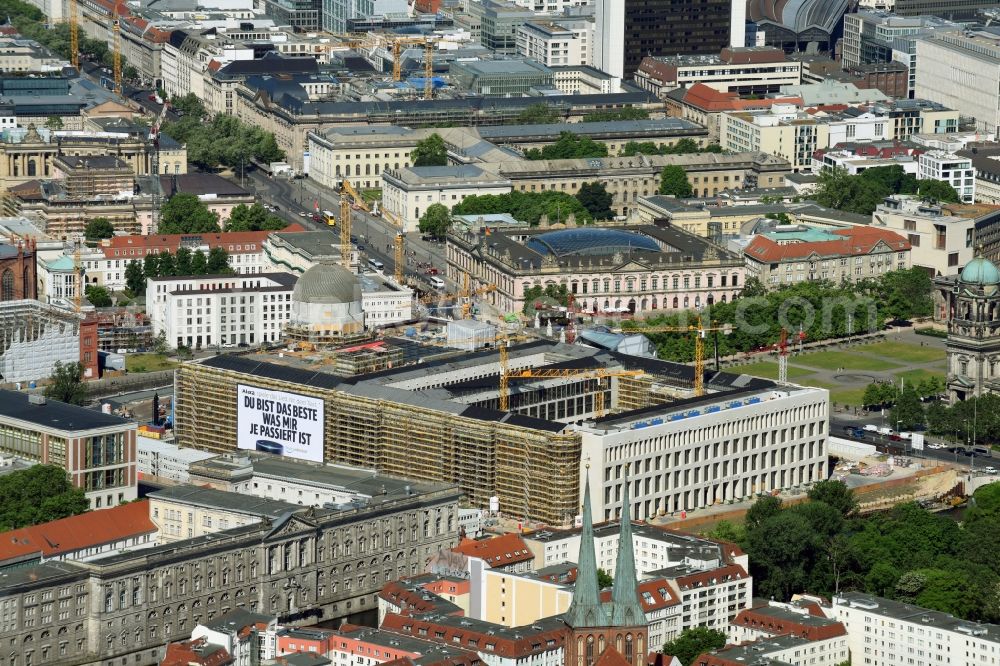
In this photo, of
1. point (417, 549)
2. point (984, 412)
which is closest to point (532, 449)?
point (417, 549)

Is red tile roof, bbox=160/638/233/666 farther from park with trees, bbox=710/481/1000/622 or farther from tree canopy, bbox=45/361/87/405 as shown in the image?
tree canopy, bbox=45/361/87/405

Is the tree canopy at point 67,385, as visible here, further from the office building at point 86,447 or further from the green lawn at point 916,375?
the green lawn at point 916,375

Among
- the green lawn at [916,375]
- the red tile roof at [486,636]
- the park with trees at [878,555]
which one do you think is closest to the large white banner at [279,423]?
the park with trees at [878,555]

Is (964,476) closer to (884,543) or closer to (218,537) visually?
(884,543)

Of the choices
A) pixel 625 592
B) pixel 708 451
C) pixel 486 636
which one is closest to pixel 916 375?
pixel 708 451

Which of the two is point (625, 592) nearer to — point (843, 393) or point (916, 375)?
point (843, 393)

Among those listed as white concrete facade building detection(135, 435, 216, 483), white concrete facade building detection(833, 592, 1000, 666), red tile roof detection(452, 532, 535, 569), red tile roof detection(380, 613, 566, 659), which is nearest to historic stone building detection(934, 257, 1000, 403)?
red tile roof detection(452, 532, 535, 569)

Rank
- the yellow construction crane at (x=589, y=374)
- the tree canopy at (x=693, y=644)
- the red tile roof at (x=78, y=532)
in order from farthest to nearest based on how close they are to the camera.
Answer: the yellow construction crane at (x=589, y=374)
the red tile roof at (x=78, y=532)
the tree canopy at (x=693, y=644)

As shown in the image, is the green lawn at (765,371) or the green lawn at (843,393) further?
the green lawn at (765,371)
